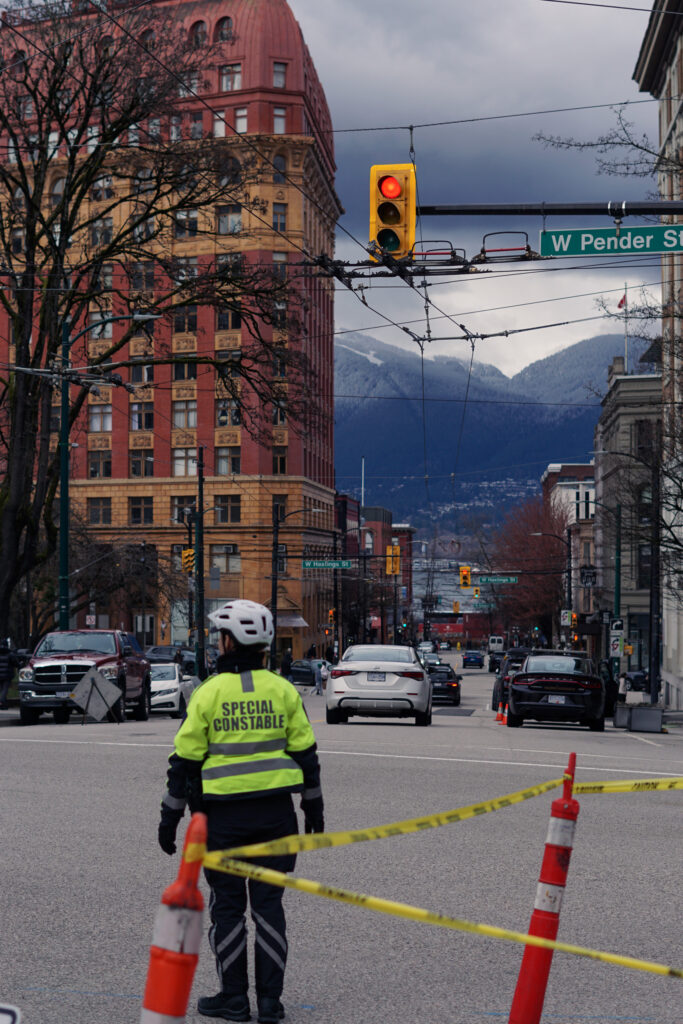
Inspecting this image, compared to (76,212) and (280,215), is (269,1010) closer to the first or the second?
(76,212)

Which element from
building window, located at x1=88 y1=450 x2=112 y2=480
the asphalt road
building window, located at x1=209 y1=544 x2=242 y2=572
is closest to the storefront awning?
building window, located at x1=209 y1=544 x2=242 y2=572

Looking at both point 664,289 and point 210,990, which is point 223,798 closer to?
point 210,990

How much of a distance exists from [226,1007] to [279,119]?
81.7m

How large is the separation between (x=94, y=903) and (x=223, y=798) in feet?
8.41

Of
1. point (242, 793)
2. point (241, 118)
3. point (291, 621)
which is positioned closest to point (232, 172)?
point (242, 793)

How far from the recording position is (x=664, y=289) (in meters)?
52.9

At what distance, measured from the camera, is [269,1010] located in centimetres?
575

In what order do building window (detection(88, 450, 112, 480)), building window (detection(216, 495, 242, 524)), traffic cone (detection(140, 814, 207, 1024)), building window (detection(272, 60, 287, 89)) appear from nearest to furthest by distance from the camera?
traffic cone (detection(140, 814, 207, 1024))
building window (detection(272, 60, 287, 89))
building window (detection(216, 495, 242, 524))
building window (detection(88, 450, 112, 480))

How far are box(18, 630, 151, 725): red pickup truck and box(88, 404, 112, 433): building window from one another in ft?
207

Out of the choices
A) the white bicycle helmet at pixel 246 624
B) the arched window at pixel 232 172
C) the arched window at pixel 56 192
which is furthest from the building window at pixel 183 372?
the white bicycle helmet at pixel 246 624

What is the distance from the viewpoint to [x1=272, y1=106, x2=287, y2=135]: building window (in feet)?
272

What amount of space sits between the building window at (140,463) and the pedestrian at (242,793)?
83.3 meters

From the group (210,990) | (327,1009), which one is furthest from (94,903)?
(327,1009)

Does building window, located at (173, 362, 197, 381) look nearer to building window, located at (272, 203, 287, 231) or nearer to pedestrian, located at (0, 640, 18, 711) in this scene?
building window, located at (272, 203, 287, 231)
